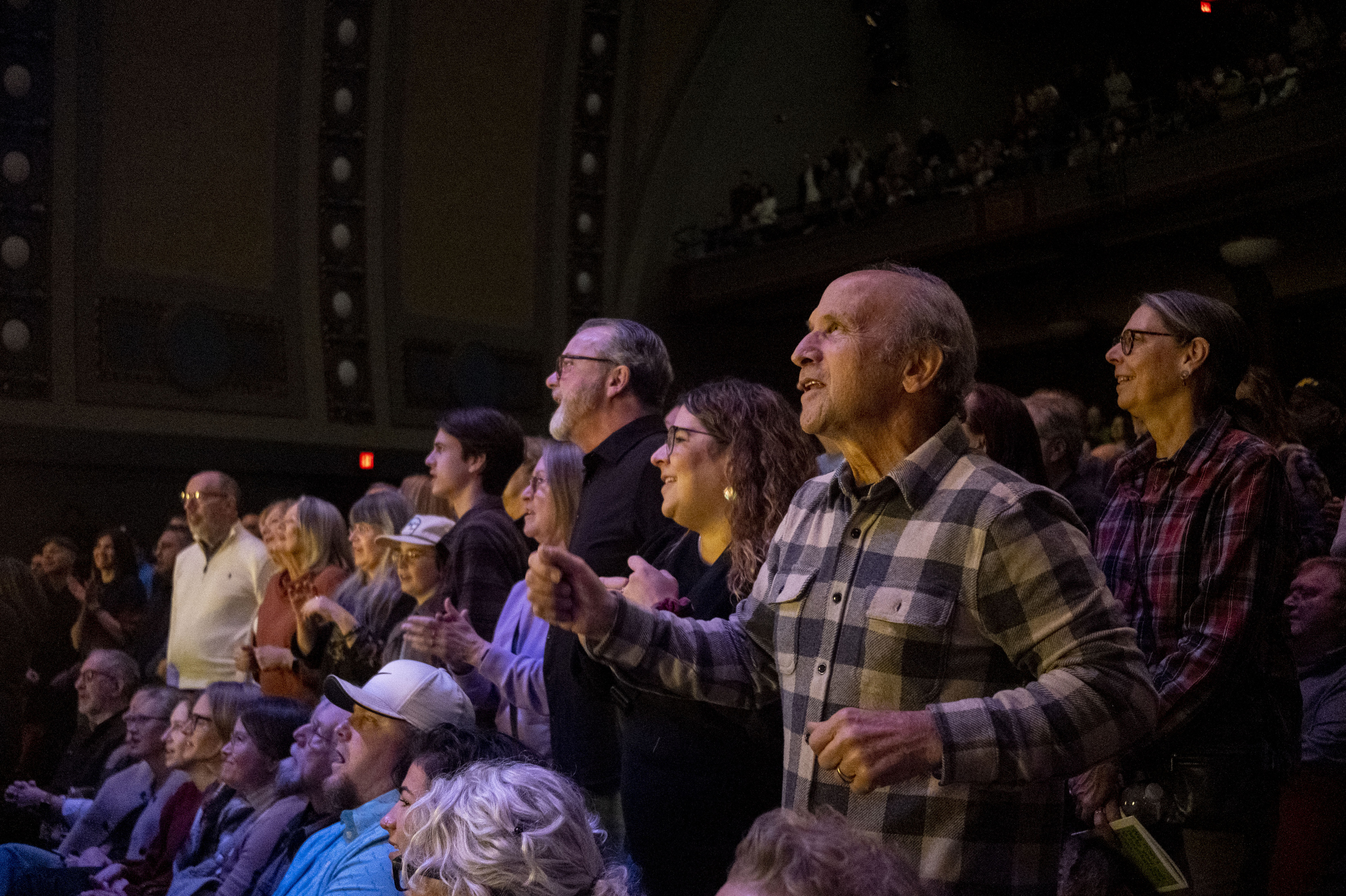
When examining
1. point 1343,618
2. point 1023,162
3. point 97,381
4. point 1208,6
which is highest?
point 1208,6

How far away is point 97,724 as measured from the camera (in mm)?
5012

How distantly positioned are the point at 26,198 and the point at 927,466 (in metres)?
10.5

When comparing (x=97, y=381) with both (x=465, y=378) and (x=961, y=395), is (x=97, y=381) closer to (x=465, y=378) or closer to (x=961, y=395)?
(x=465, y=378)

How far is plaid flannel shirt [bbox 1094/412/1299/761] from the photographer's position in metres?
2.13

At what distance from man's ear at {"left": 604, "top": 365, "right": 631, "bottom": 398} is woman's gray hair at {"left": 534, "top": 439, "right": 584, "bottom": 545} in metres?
0.35

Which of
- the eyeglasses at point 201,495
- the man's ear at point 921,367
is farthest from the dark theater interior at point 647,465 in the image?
the eyeglasses at point 201,495

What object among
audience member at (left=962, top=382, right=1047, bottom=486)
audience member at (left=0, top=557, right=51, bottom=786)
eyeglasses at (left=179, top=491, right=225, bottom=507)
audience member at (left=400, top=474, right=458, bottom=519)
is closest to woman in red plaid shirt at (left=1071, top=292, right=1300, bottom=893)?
audience member at (left=962, top=382, right=1047, bottom=486)

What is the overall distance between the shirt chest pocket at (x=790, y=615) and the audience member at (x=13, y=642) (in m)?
3.45

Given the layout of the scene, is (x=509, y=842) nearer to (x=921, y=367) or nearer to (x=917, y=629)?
(x=917, y=629)

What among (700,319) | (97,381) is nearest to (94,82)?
(97,381)

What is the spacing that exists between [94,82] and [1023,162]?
25.7 ft

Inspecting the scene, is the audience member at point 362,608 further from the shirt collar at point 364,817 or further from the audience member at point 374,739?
the shirt collar at point 364,817

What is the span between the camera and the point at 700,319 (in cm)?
1403

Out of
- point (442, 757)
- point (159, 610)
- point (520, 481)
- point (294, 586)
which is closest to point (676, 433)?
point (442, 757)
